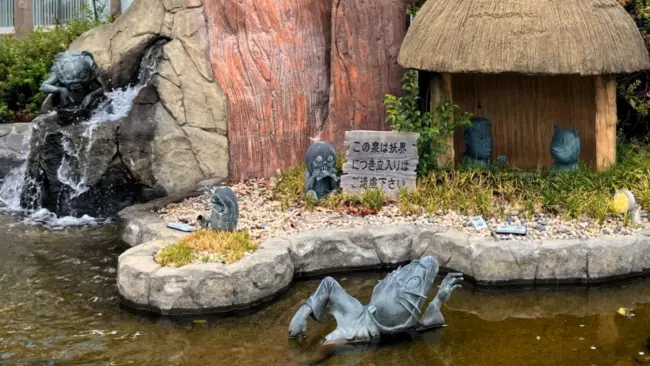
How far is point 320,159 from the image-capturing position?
8531 millimetres

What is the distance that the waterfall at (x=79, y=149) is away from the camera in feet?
31.0

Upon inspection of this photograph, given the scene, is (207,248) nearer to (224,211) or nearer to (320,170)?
(224,211)

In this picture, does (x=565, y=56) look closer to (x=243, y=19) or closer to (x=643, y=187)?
(x=643, y=187)

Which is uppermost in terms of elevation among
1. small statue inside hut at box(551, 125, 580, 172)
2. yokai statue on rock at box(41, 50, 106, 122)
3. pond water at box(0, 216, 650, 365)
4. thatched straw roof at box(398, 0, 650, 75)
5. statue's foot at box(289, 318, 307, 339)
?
thatched straw roof at box(398, 0, 650, 75)

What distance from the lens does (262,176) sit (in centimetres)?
989

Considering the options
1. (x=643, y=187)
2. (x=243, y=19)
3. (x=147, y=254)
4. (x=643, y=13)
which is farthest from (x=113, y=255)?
(x=643, y=13)

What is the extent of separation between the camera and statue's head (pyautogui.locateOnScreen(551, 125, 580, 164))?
29.5 feet

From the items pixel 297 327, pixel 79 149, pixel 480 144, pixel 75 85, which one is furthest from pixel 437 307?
pixel 75 85

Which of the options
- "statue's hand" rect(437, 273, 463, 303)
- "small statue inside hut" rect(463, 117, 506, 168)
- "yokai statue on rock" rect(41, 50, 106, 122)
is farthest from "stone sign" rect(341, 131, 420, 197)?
"yokai statue on rock" rect(41, 50, 106, 122)

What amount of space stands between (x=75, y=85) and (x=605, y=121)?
6.03 m

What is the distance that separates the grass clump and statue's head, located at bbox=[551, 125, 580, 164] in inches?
146

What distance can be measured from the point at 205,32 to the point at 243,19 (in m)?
0.50

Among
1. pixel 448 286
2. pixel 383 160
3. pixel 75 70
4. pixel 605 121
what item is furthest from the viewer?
pixel 75 70

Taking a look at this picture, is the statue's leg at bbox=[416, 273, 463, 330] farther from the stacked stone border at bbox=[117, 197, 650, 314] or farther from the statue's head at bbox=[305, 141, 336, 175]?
the statue's head at bbox=[305, 141, 336, 175]
